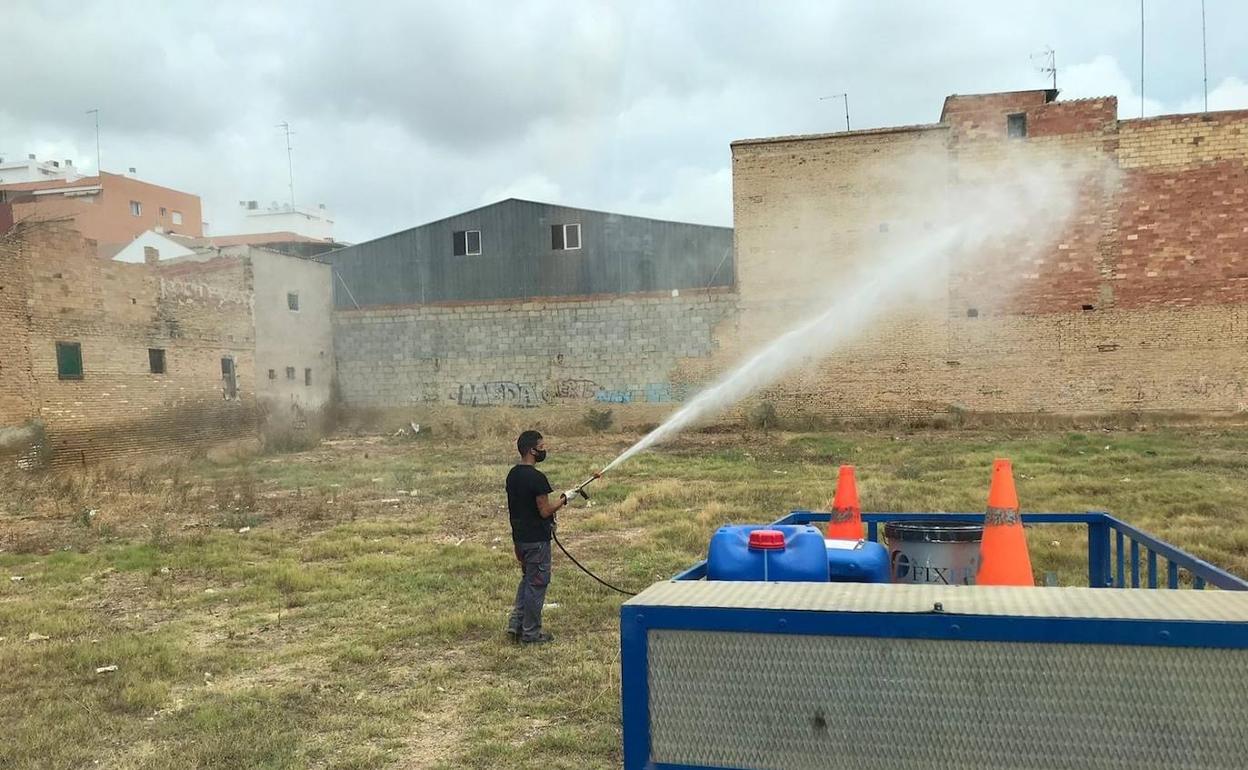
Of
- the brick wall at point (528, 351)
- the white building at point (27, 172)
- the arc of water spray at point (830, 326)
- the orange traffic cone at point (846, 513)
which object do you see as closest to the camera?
the orange traffic cone at point (846, 513)

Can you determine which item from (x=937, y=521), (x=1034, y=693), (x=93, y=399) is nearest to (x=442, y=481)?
(x=93, y=399)

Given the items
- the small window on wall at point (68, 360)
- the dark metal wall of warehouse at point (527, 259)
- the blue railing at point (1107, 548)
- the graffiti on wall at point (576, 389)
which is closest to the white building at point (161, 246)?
the dark metal wall of warehouse at point (527, 259)

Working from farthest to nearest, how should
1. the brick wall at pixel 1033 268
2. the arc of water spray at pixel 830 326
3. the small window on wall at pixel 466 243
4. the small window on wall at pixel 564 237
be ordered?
the small window on wall at pixel 466 243 < the small window on wall at pixel 564 237 < the arc of water spray at pixel 830 326 < the brick wall at pixel 1033 268

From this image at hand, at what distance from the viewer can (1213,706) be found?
1.74m

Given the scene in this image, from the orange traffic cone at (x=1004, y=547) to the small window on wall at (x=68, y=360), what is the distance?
18027 millimetres

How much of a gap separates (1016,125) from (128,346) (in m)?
22.1

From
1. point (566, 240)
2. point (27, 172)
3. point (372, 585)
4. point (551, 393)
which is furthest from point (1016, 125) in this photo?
point (27, 172)

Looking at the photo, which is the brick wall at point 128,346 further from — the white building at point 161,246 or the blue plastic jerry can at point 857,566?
the blue plastic jerry can at point 857,566

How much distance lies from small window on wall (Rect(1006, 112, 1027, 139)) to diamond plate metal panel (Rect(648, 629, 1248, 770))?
21711mm

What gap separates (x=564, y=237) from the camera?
2497cm

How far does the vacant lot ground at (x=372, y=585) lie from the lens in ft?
14.4

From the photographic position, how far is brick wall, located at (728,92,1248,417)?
63.9 feet

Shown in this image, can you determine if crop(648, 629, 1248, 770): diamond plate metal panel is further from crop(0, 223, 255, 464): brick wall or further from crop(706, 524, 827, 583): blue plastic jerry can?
crop(0, 223, 255, 464): brick wall

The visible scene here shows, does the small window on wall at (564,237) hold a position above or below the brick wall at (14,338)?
above
